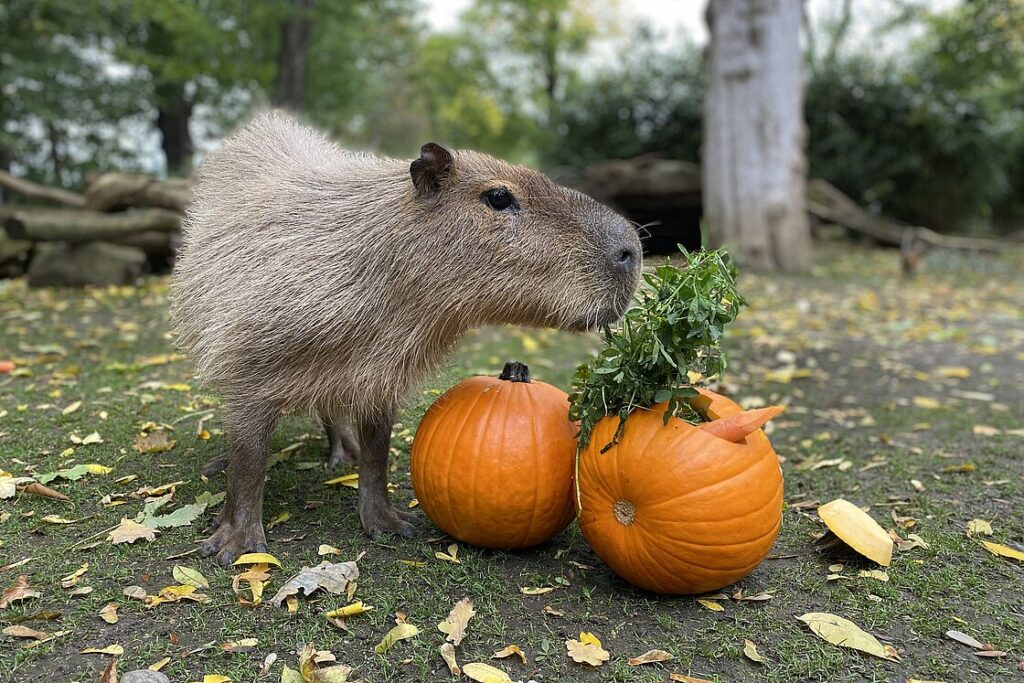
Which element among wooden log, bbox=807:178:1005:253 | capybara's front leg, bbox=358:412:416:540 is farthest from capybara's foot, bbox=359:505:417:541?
wooden log, bbox=807:178:1005:253

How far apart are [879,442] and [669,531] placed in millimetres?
2324

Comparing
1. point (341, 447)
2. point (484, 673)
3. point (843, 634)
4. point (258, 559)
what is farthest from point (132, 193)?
point (843, 634)

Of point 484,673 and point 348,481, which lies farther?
point 348,481

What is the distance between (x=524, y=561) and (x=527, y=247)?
1.11 m

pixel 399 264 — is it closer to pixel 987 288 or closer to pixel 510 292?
pixel 510 292

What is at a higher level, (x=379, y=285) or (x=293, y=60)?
(x=293, y=60)

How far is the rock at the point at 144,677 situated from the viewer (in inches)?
84.1

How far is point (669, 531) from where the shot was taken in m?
2.52

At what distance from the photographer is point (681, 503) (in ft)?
8.25

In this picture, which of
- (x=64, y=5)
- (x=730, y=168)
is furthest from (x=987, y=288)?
(x=64, y=5)

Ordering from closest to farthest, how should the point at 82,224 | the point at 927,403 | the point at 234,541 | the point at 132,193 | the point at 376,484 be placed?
the point at 234,541 < the point at 376,484 < the point at 927,403 < the point at 82,224 < the point at 132,193

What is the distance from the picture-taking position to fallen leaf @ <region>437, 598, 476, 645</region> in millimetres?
2395

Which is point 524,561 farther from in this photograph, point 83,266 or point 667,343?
point 83,266

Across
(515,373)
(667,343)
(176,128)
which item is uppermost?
(176,128)
